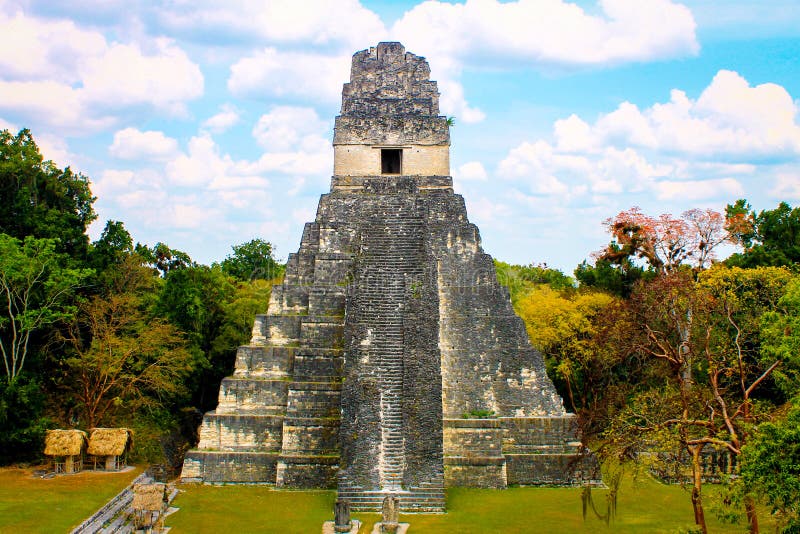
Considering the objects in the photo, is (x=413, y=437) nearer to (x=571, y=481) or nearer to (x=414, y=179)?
(x=571, y=481)

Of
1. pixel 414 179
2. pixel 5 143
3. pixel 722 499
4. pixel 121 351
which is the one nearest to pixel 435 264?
pixel 414 179

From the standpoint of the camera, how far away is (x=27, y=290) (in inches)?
787

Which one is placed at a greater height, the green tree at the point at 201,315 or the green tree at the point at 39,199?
the green tree at the point at 39,199

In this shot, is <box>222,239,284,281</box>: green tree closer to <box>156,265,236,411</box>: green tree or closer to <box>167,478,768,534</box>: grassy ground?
<box>156,265,236,411</box>: green tree

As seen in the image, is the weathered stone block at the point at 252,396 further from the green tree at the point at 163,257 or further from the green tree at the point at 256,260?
the green tree at the point at 256,260

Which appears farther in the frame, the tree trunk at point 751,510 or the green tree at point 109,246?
the green tree at point 109,246

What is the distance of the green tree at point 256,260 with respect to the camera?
144ft

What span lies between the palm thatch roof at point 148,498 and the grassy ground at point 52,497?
159cm

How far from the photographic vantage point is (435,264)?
20188 millimetres

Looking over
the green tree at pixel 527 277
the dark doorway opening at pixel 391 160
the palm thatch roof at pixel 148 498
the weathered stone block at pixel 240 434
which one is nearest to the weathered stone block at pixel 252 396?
the weathered stone block at pixel 240 434

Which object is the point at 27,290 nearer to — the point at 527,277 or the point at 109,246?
the point at 109,246

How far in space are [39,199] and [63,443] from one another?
24.2 feet

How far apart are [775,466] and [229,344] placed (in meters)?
19.2

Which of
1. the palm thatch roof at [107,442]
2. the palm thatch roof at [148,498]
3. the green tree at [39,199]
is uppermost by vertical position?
the green tree at [39,199]
